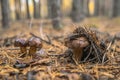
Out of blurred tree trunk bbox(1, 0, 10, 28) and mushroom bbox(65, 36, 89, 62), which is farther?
blurred tree trunk bbox(1, 0, 10, 28)

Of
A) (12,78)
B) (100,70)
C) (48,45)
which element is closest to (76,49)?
(100,70)

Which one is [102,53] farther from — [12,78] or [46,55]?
[12,78]

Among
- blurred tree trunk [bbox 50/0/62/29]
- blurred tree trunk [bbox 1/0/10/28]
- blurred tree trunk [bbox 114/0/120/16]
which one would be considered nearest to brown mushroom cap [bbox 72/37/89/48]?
blurred tree trunk [bbox 50/0/62/29]

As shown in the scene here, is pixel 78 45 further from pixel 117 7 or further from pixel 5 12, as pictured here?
pixel 117 7

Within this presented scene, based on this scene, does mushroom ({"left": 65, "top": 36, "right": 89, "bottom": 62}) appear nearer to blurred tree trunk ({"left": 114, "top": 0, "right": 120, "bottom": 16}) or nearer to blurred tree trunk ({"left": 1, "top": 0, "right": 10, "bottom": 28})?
blurred tree trunk ({"left": 1, "top": 0, "right": 10, "bottom": 28})

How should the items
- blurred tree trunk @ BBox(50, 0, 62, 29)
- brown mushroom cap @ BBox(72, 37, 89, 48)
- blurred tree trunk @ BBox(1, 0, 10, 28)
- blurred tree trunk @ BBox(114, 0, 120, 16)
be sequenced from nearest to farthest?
brown mushroom cap @ BBox(72, 37, 89, 48) → blurred tree trunk @ BBox(50, 0, 62, 29) → blurred tree trunk @ BBox(1, 0, 10, 28) → blurred tree trunk @ BBox(114, 0, 120, 16)

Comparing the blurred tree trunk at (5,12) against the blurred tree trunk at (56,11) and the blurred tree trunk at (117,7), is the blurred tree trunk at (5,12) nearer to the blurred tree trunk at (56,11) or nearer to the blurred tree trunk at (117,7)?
the blurred tree trunk at (56,11)

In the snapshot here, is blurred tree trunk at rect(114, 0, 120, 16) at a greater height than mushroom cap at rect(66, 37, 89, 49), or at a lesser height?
greater

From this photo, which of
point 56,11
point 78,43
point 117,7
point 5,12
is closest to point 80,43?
point 78,43

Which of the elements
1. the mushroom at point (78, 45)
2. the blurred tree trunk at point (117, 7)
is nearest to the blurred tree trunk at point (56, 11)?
the mushroom at point (78, 45)
